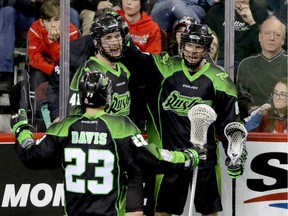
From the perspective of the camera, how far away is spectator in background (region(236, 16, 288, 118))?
7574 millimetres

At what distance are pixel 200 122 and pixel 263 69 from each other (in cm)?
116

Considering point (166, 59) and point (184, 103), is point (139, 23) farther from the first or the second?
point (184, 103)

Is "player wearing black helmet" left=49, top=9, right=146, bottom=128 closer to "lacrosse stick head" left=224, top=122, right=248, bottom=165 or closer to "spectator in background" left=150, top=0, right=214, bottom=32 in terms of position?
"spectator in background" left=150, top=0, right=214, bottom=32

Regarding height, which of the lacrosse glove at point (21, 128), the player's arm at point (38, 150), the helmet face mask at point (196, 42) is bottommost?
the player's arm at point (38, 150)

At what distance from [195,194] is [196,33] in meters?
1.15

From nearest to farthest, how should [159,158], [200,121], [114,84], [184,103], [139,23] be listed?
[159,158] → [200,121] → [114,84] → [184,103] → [139,23]

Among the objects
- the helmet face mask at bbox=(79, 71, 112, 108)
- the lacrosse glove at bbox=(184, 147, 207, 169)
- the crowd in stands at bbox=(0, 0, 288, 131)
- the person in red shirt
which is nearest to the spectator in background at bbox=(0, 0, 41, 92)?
the crowd in stands at bbox=(0, 0, 288, 131)

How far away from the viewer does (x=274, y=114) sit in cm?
764

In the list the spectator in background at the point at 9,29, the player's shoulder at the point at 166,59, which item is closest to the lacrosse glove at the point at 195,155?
the player's shoulder at the point at 166,59

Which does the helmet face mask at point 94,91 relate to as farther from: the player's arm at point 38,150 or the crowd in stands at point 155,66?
the crowd in stands at point 155,66

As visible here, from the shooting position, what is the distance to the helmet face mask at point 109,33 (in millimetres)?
6789

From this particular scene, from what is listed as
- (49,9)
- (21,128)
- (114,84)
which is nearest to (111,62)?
(114,84)

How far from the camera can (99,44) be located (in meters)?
6.84

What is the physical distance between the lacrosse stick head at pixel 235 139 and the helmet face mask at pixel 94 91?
57.0 inches
